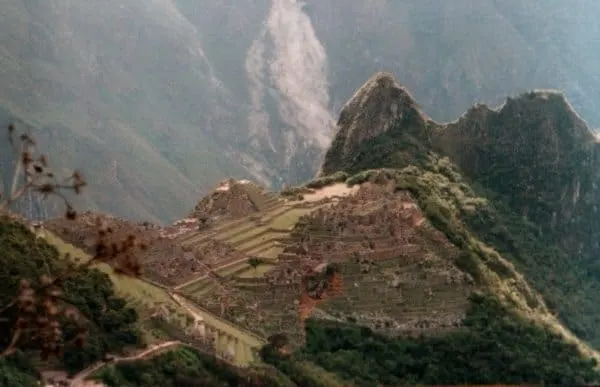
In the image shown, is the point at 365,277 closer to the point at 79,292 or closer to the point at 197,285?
the point at 197,285

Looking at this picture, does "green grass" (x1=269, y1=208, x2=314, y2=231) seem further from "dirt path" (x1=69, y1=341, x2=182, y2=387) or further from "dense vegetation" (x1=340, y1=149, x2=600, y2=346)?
"dirt path" (x1=69, y1=341, x2=182, y2=387)

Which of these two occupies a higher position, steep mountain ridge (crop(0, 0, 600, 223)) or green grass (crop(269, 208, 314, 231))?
steep mountain ridge (crop(0, 0, 600, 223))

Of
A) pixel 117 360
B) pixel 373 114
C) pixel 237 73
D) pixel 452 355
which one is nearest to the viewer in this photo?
pixel 117 360

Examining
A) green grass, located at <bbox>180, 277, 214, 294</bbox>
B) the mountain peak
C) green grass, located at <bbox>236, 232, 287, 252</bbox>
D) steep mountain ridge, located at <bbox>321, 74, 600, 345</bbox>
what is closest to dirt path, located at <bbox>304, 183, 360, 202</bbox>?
steep mountain ridge, located at <bbox>321, 74, 600, 345</bbox>

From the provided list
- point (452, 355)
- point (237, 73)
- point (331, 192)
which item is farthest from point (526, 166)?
point (237, 73)

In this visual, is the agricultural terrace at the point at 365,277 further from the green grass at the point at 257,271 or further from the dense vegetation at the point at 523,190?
the dense vegetation at the point at 523,190

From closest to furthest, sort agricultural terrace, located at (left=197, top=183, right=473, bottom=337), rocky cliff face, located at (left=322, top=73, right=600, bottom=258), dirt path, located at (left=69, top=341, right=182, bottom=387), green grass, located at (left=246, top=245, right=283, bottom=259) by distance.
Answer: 1. dirt path, located at (left=69, top=341, right=182, bottom=387)
2. agricultural terrace, located at (left=197, top=183, right=473, bottom=337)
3. green grass, located at (left=246, top=245, right=283, bottom=259)
4. rocky cliff face, located at (left=322, top=73, right=600, bottom=258)

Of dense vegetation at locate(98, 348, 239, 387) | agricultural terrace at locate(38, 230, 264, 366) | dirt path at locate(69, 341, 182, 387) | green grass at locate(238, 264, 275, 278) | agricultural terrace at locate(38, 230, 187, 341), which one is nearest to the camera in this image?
dirt path at locate(69, 341, 182, 387)
